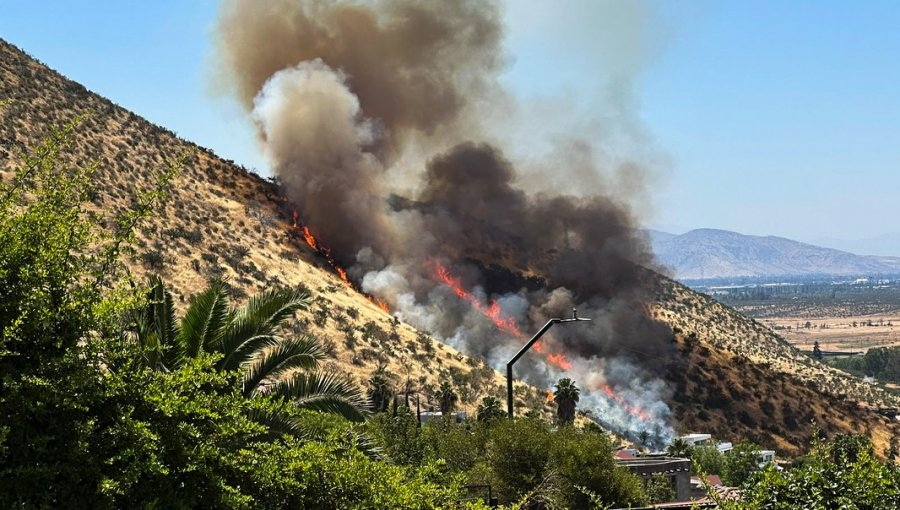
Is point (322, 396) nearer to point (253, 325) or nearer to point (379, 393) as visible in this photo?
point (253, 325)

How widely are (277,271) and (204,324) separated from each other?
49.1 m

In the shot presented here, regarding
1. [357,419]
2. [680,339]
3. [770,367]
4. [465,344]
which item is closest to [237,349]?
[357,419]

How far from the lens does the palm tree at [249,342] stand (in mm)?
12283

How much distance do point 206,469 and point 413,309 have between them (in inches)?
2493

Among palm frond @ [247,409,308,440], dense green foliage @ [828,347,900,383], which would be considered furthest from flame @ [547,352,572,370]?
dense green foliage @ [828,347,900,383]

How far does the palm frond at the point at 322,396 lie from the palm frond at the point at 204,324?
1.23 meters

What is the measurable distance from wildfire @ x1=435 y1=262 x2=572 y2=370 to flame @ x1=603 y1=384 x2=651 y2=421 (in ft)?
13.8

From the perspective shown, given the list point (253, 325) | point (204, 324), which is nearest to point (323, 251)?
point (253, 325)

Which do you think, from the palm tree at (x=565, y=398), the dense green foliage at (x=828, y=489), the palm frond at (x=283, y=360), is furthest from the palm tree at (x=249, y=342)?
the palm tree at (x=565, y=398)

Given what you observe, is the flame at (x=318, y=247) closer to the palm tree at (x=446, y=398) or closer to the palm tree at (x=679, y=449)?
the palm tree at (x=446, y=398)

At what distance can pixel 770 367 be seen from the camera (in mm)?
99500

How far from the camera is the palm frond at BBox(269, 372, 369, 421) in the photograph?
1292cm

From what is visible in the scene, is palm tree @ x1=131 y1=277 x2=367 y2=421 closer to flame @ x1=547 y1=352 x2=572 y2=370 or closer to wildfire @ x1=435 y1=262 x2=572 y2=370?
wildfire @ x1=435 y1=262 x2=572 y2=370

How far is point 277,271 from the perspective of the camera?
200ft
